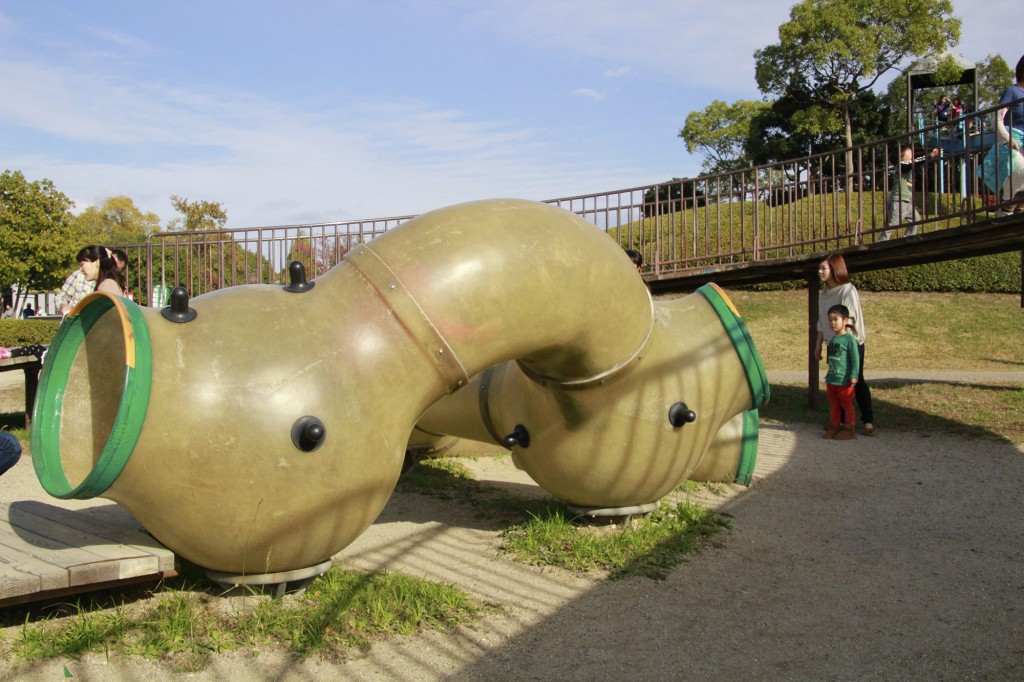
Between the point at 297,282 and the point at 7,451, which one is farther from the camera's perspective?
the point at 7,451

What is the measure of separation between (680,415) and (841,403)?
4924 millimetres

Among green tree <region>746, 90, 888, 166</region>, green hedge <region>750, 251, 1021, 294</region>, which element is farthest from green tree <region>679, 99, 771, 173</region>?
green hedge <region>750, 251, 1021, 294</region>

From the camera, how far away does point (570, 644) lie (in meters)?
4.02

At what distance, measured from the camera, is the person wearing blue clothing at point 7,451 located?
16.6 feet

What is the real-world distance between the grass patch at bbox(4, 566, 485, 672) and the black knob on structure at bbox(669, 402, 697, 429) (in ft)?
5.47

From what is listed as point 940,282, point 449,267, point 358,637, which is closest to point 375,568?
point 358,637

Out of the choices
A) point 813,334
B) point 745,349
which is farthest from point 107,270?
point 813,334

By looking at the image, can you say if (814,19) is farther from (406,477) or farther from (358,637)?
(358,637)

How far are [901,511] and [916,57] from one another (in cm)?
3346

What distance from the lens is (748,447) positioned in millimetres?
7164

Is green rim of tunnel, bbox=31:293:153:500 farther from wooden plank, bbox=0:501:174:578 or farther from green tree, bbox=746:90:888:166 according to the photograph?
green tree, bbox=746:90:888:166

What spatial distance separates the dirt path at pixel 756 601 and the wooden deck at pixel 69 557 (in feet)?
1.12

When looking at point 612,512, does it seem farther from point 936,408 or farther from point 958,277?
point 958,277

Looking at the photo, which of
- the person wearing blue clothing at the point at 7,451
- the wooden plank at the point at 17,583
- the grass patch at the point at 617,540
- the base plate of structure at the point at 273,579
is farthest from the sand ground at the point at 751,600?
the person wearing blue clothing at the point at 7,451
